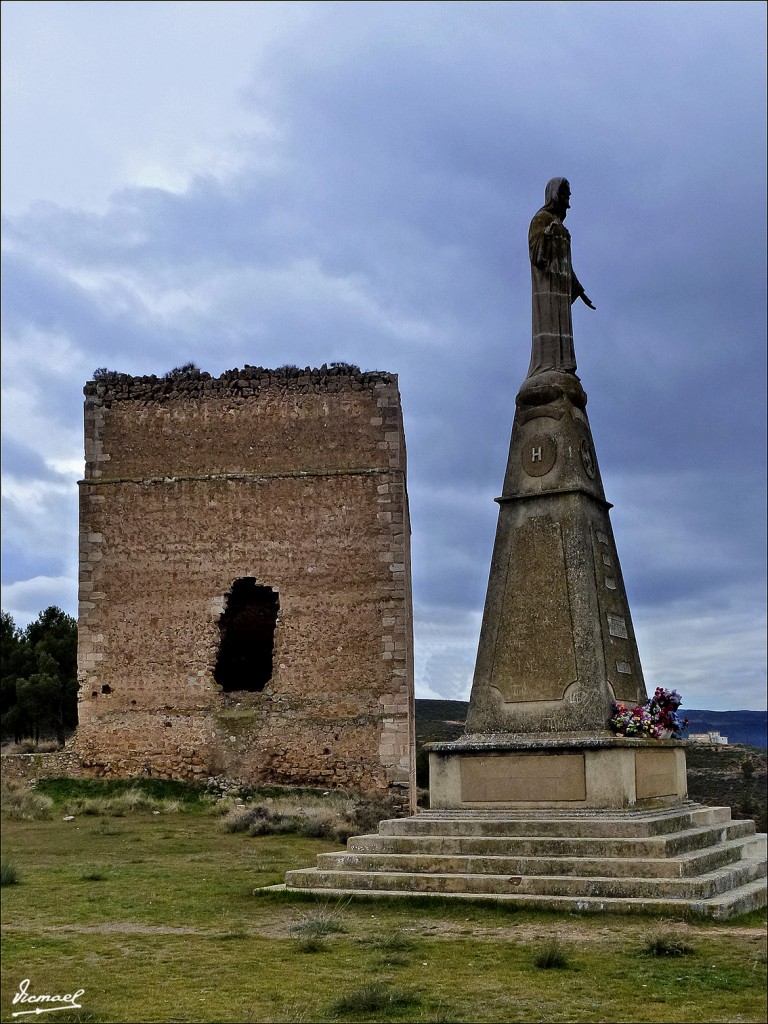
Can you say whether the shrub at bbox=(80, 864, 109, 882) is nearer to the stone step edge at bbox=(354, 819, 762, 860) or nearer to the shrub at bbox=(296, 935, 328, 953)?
the stone step edge at bbox=(354, 819, 762, 860)

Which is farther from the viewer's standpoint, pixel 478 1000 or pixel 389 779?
pixel 389 779

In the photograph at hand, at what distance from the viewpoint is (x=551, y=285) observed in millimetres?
11305

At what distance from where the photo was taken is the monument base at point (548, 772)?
9.33 m

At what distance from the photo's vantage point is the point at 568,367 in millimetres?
11109

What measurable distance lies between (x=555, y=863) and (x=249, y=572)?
12541 millimetres

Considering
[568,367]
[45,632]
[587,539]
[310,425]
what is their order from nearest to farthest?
[587,539] < [568,367] < [310,425] < [45,632]

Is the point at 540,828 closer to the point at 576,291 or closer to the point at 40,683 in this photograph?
the point at 576,291

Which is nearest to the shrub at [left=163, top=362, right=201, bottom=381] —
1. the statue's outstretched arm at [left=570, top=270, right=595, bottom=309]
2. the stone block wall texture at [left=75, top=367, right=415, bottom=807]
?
the stone block wall texture at [left=75, top=367, right=415, bottom=807]

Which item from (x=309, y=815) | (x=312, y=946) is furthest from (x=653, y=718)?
(x=309, y=815)

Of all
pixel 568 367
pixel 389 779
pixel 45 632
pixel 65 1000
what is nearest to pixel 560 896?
pixel 65 1000

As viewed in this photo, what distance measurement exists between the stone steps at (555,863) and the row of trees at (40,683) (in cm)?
1969

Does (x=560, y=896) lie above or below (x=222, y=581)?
below

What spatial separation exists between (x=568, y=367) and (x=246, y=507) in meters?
10.3

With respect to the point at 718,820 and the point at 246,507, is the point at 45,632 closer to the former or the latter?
the point at 246,507
